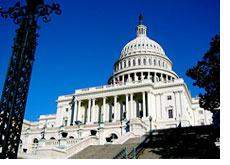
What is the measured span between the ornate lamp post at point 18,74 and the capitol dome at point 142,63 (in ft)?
221

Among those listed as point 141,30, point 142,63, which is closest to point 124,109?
point 142,63

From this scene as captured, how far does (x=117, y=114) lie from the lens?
59.8 metres

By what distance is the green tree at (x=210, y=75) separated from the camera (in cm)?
1702

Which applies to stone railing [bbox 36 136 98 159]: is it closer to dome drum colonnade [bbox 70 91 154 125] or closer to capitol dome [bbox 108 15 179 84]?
dome drum colonnade [bbox 70 91 154 125]

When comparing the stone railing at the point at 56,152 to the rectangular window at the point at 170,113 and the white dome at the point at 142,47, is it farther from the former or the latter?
the white dome at the point at 142,47

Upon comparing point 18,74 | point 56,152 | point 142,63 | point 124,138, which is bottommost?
point 56,152

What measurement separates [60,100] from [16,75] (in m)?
63.5

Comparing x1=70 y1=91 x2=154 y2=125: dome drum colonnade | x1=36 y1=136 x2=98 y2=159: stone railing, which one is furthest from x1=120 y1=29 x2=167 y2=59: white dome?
x1=36 y1=136 x2=98 y2=159: stone railing

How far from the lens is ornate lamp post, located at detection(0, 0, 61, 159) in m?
7.73

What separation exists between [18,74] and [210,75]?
14.2 m

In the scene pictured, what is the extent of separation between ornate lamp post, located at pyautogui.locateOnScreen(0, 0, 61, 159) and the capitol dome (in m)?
67.2

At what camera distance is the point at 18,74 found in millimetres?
8164

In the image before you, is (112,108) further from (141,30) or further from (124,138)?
(141,30)
